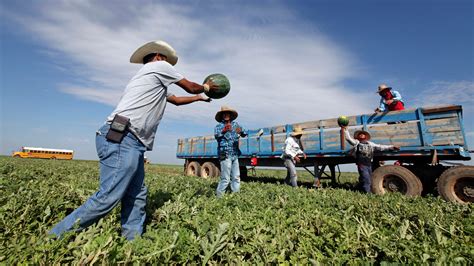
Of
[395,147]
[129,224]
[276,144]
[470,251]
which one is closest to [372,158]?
[395,147]

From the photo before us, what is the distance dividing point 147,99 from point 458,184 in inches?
304

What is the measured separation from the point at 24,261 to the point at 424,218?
467 centimetres

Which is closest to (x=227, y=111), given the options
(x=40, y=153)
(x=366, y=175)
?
(x=366, y=175)

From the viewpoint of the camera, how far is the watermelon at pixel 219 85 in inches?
171

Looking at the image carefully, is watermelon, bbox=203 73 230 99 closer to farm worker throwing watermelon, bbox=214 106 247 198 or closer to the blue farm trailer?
farm worker throwing watermelon, bbox=214 106 247 198

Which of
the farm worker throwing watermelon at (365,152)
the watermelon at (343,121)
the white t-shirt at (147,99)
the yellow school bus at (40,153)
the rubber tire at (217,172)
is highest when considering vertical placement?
the yellow school bus at (40,153)

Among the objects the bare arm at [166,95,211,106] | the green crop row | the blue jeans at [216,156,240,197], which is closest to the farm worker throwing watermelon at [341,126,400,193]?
the green crop row

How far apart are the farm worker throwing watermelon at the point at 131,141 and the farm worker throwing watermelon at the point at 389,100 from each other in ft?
22.7

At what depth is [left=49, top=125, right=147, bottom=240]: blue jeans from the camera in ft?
9.11

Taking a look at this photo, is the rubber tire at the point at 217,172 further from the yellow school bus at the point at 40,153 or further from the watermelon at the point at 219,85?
the yellow school bus at the point at 40,153

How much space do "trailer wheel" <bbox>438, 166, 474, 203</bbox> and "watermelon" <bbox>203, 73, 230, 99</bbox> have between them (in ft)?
20.1

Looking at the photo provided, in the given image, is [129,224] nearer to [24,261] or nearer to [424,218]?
[24,261]

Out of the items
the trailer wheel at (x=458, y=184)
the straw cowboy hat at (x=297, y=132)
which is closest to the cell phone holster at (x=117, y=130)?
the straw cowboy hat at (x=297, y=132)

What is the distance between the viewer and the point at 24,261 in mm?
1976
